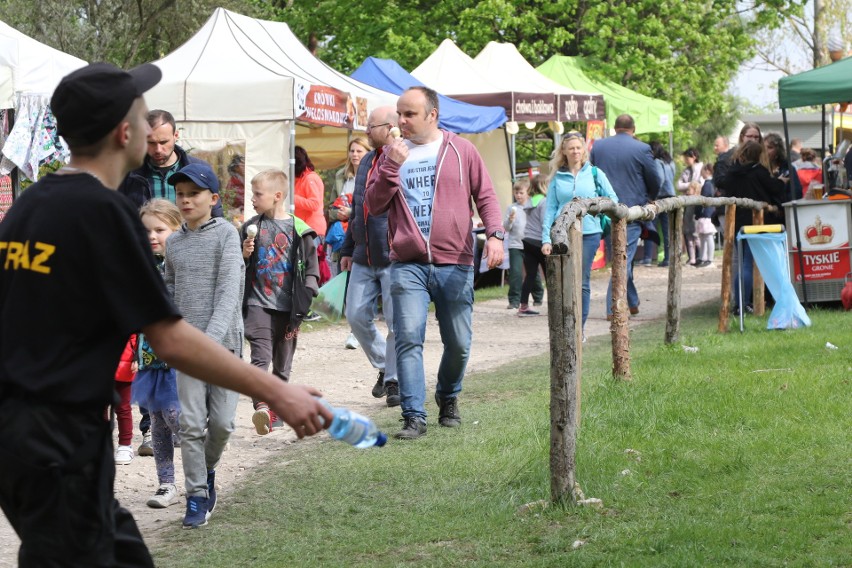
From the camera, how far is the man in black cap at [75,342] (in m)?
2.79

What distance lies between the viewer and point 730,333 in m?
12.0

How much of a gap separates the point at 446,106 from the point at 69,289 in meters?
16.2

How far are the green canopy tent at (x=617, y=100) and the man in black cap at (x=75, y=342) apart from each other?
907 inches

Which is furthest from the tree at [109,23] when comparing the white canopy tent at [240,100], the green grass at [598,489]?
the green grass at [598,489]

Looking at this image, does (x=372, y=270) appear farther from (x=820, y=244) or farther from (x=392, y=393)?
(x=820, y=244)

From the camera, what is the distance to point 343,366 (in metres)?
11.4

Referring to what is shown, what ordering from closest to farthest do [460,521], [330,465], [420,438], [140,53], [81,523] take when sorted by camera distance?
[81,523]
[460,521]
[330,465]
[420,438]
[140,53]

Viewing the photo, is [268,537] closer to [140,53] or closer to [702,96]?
[140,53]

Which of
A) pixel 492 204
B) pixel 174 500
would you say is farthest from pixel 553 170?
pixel 174 500

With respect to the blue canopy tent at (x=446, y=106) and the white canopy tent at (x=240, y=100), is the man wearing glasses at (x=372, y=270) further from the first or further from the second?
the blue canopy tent at (x=446, y=106)

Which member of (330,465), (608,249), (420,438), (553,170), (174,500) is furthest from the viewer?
(608,249)

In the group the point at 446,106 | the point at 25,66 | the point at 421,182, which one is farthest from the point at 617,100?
the point at 421,182

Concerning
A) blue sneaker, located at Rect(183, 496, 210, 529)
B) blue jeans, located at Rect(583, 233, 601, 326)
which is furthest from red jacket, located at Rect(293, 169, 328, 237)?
blue sneaker, located at Rect(183, 496, 210, 529)

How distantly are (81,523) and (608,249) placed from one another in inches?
836
